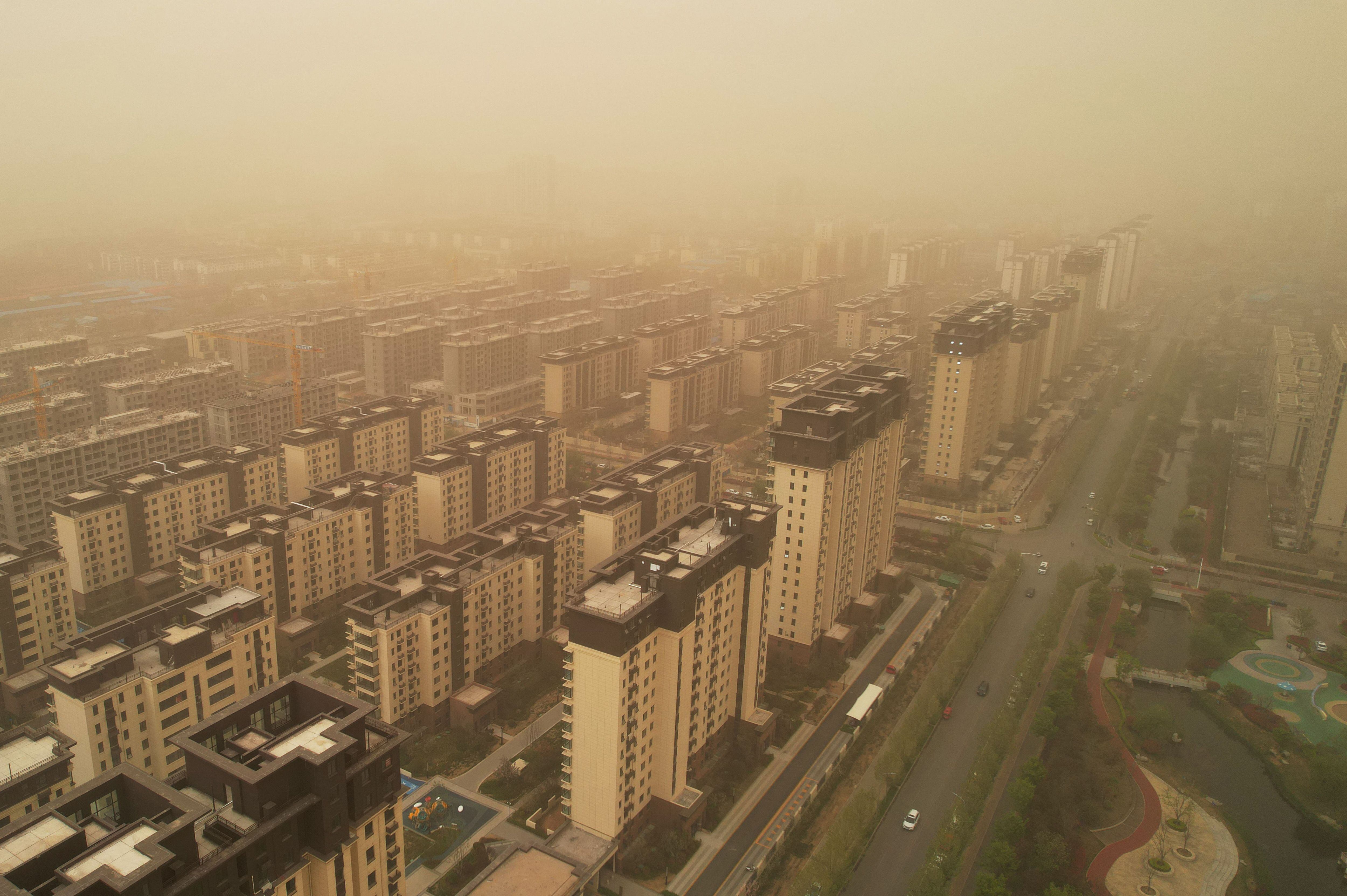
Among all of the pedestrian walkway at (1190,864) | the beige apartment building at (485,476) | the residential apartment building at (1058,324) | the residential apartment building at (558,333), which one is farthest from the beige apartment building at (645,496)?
the residential apartment building at (1058,324)

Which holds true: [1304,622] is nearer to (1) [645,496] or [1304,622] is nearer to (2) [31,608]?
(1) [645,496]

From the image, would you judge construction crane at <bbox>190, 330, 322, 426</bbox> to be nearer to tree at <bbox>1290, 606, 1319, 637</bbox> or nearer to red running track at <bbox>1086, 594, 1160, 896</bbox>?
red running track at <bbox>1086, 594, 1160, 896</bbox>

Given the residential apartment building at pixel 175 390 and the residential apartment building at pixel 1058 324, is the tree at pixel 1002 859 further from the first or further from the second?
the residential apartment building at pixel 1058 324

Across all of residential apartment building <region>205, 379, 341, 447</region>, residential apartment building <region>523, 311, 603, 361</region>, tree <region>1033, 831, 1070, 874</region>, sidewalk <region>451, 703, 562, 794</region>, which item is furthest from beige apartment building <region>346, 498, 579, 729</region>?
residential apartment building <region>523, 311, 603, 361</region>

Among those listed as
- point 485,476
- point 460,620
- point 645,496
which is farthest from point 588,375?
point 460,620

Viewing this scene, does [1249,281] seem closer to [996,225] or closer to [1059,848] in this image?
[996,225]
